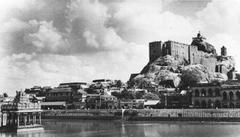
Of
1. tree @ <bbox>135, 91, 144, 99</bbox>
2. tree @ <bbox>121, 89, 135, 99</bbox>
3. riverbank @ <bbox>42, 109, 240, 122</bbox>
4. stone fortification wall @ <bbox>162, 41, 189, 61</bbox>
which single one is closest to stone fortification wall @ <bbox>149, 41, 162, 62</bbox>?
stone fortification wall @ <bbox>162, 41, 189, 61</bbox>

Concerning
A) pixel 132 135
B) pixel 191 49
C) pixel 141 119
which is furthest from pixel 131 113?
pixel 191 49

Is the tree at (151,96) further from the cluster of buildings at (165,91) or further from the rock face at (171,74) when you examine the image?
the rock face at (171,74)

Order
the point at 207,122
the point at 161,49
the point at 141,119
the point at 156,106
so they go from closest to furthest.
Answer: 1. the point at 207,122
2. the point at 141,119
3. the point at 156,106
4. the point at 161,49

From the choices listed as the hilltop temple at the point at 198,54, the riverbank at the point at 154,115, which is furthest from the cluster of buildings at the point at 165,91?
the riverbank at the point at 154,115

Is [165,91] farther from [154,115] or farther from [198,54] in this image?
[198,54]

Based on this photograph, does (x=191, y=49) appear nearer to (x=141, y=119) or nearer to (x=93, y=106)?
(x=93, y=106)

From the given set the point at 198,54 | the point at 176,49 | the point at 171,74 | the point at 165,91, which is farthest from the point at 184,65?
the point at 165,91

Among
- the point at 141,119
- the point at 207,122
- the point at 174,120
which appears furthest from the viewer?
the point at 141,119
